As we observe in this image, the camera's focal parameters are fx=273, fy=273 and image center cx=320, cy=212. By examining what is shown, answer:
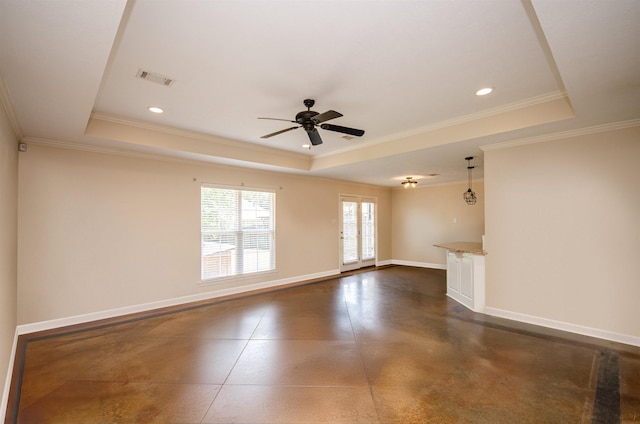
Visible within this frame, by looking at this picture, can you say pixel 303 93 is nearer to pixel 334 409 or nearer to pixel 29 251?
pixel 334 409

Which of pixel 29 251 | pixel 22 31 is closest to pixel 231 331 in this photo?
pixel 29 251

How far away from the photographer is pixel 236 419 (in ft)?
6.61

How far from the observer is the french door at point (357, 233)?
24.4 feet

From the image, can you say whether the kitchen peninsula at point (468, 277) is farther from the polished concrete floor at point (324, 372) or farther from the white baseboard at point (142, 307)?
the white baseboard at point (142, 307)

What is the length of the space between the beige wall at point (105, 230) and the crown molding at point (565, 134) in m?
4.24

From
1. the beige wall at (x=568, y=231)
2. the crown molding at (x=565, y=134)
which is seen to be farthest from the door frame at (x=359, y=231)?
the crown molding at (x=565, y=134)

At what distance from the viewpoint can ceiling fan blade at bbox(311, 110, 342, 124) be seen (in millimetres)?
2582

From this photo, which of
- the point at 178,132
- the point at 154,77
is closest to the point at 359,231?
the point at 178,132

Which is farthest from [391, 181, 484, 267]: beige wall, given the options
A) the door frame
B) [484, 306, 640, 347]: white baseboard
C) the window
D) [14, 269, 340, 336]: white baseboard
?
the window

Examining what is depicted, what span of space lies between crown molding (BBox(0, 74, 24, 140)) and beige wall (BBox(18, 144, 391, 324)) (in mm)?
546

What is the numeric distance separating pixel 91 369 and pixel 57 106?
2546 mm

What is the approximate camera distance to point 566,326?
11.3 feet

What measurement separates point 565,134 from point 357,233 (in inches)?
200

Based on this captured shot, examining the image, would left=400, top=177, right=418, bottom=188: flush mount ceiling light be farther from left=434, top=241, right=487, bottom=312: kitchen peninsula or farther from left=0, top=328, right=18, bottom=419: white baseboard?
left=0, top=328, right=18, bottom=419: white baseboard
